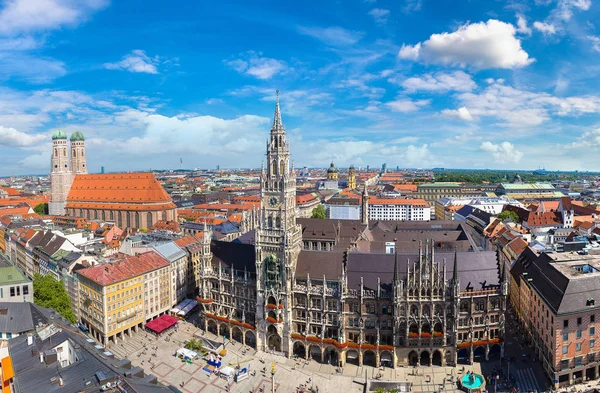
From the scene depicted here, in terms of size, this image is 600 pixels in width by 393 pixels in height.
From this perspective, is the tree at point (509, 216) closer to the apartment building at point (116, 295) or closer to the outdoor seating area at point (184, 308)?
the outdoor seating area at point (184, 308)

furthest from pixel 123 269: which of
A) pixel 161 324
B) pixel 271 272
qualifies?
pixel 271 272

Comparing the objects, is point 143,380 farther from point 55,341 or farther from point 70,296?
point 70,296

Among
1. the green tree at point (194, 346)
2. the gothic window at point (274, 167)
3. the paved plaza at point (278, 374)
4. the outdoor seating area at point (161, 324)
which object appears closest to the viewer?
the paved plaza at point (278, 374)

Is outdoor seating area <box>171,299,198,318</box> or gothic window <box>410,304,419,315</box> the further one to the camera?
outdoor seating area <box>171,299,198,318</box>

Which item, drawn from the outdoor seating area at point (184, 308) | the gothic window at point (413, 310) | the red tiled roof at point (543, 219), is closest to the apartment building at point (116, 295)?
the outdoor seating area at point (184, 308)

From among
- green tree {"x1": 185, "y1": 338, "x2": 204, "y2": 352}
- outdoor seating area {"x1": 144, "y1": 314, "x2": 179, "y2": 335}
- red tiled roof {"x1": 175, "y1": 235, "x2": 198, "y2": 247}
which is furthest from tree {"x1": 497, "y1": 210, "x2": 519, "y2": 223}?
green tree {"x1": 185, "y1": 338, "x2": 204, "y2": 352}

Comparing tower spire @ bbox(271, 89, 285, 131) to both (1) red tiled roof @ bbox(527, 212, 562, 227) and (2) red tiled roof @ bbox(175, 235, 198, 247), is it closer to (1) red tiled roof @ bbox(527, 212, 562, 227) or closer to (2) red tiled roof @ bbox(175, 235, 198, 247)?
(2) red tiled roof @ bbox(175, 235, 198, 247)
